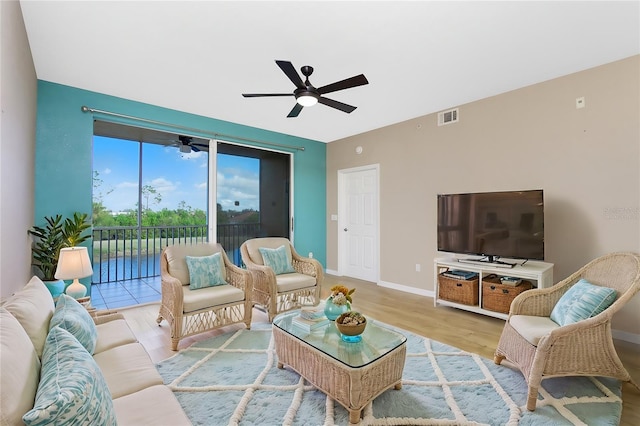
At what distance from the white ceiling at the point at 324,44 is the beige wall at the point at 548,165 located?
28 centimetres

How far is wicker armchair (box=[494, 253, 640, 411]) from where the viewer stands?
190 cm

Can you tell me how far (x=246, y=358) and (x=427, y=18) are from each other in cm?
302

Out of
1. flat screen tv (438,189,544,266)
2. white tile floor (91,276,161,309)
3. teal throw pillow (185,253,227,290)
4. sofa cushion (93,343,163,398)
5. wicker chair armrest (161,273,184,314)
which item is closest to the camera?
sofa cushion (93,343,163,398)

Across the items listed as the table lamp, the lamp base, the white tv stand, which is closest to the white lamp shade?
the table lamp

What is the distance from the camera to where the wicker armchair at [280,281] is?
3344 mm

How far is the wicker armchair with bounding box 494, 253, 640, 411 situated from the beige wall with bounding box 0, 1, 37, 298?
11.1 ft

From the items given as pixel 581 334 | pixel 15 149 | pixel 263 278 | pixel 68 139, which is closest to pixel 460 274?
pixel 581 334

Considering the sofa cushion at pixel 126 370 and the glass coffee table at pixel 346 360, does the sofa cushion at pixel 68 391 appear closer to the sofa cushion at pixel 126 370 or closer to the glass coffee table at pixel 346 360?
the sofa cushion at pixel 126 370

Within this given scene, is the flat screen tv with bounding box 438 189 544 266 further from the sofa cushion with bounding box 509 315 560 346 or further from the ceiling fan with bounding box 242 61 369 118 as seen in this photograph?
the ceiling fan with bounding box 242 61 369 118

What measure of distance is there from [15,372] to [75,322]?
0.69 meters

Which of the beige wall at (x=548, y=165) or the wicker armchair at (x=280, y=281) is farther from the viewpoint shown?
the wicker armchair at (x=280, y=281)

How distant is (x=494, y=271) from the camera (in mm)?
3355

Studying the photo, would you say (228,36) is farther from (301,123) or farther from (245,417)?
(245,417)

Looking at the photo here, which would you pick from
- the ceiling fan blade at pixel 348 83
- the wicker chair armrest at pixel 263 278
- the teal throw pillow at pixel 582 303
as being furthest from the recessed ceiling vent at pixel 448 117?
the wicker chair armrest at pixel 263 278
